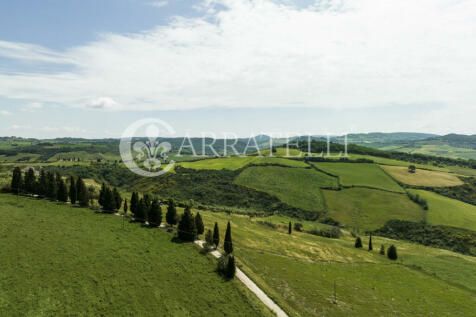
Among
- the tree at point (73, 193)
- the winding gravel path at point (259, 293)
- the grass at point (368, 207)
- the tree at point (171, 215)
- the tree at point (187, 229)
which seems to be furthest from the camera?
the grass at point (368, 207)

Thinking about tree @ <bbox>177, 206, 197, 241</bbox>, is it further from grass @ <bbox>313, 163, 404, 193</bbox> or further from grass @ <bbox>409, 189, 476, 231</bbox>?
grass @ <bbox>313, 163, 404, 193</bbox>

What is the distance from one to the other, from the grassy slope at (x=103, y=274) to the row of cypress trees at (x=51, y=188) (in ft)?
45.0

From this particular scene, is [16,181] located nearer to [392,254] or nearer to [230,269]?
[230,269]

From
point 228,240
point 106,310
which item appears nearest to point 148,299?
point 106,310

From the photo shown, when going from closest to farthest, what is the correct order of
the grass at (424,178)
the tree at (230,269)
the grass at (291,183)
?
the tree at (230,269), the grass at (291,183), the grass at (424,178)

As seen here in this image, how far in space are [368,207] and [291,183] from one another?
43.0 m

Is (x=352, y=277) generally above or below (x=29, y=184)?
below

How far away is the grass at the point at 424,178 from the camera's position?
137 metres

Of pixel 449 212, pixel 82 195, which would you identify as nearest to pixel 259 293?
pixel 82 195

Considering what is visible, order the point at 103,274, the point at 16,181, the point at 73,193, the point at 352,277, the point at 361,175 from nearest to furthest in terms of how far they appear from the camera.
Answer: the point at 103,274 → the point at 352,277 → the point at 73,193 → the point at 16,181 → the point at 361,175

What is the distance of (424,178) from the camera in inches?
5650

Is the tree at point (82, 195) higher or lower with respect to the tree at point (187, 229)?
higher

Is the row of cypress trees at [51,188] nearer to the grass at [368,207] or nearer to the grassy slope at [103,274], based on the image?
the grassy slope at [103,274]

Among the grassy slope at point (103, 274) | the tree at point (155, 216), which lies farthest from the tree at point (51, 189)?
the tree at point (155, 216)
